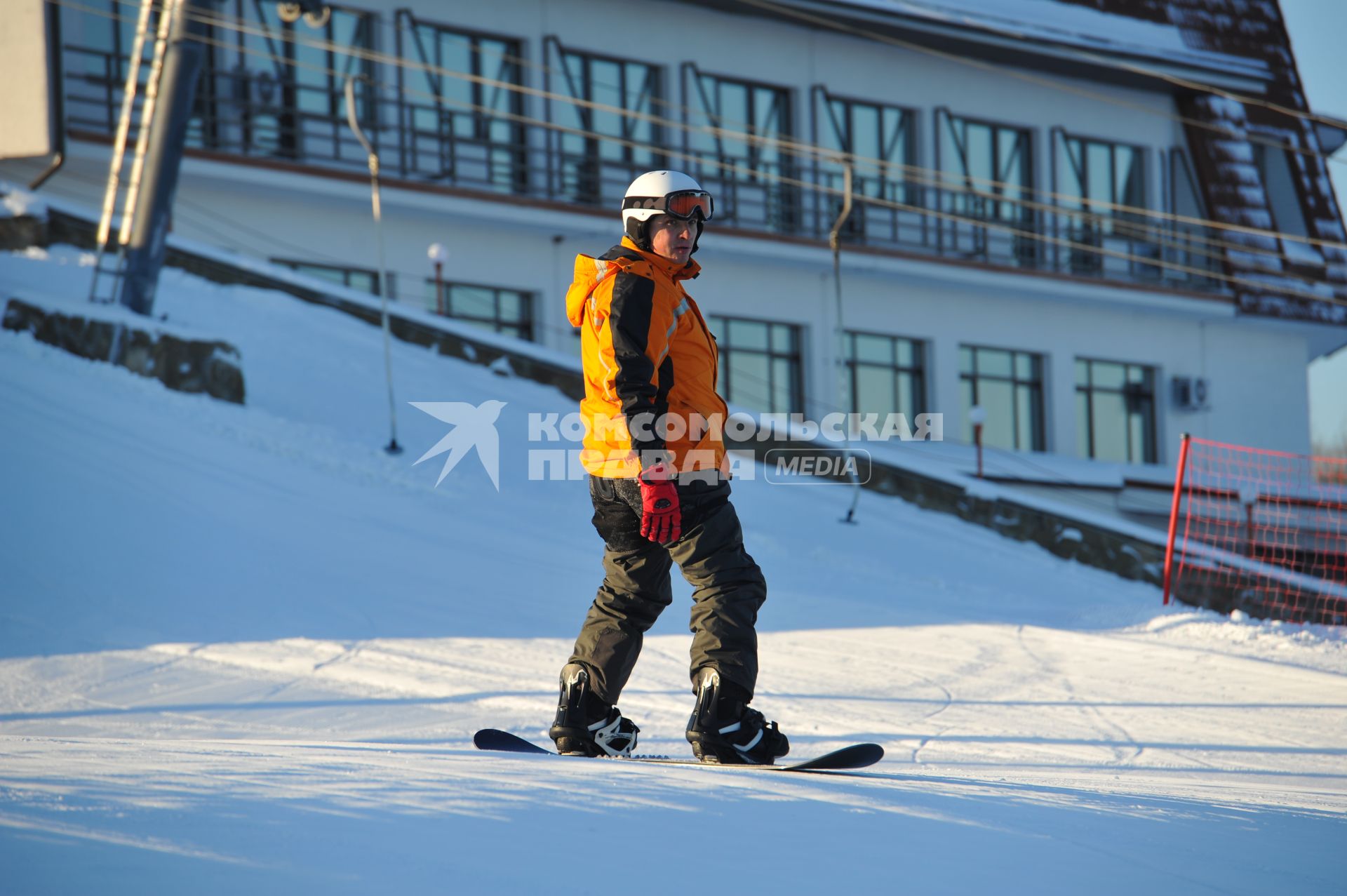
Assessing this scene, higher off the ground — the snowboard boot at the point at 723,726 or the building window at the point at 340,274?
the building window at the point at 340,274

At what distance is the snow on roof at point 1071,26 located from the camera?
2459cm

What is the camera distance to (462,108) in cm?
2219

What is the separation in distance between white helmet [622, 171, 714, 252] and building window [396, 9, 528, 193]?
1740 cm

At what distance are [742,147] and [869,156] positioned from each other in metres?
2.91

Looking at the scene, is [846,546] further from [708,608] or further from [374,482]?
[708,608]

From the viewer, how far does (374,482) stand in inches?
404

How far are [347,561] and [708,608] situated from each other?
457cm

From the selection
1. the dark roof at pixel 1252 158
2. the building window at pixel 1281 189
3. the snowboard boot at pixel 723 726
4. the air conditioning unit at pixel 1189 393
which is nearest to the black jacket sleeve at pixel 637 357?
the snowboard boot at pixel 723 726

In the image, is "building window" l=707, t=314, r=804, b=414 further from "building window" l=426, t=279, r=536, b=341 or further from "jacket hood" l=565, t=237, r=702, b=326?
"jacket hood" l=565, t=237, r=702, b=326

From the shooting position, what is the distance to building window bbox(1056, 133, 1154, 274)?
2780cm

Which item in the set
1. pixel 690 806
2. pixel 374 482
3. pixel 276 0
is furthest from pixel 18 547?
pixel 276 0

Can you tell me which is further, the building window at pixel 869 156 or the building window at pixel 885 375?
the building window at pixel 869 156

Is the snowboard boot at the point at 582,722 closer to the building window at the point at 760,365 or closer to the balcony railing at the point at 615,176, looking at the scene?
the balcony railing at the point at 615,176

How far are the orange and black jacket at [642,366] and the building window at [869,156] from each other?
21317 millimetres
